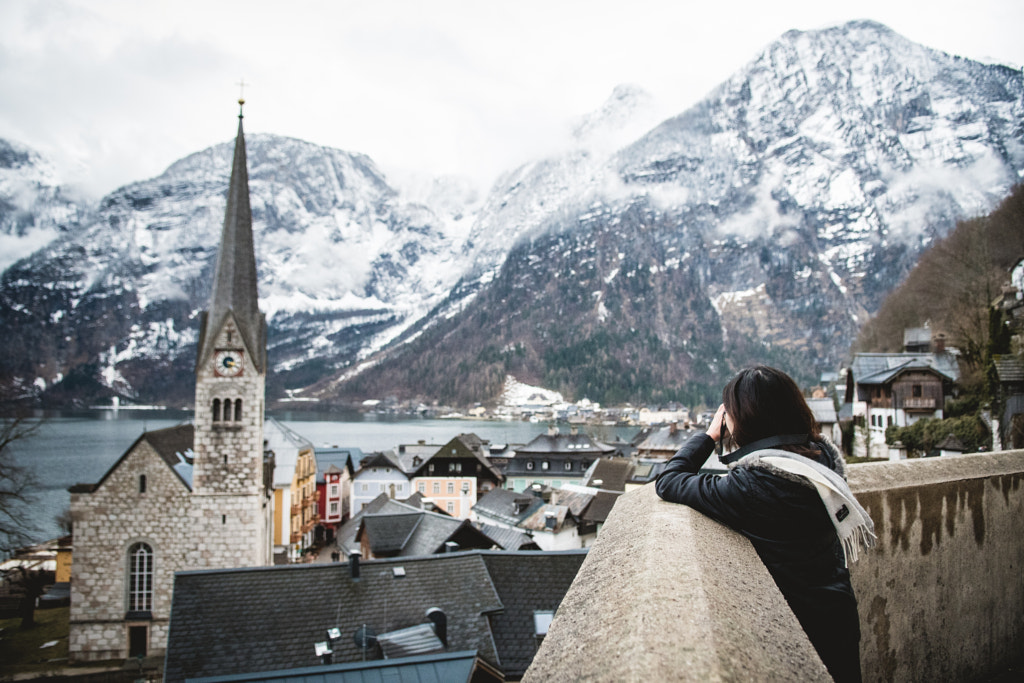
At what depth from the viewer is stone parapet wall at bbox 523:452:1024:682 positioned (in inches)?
54.7

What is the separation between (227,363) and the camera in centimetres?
2328

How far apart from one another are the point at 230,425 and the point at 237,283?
5.38 m

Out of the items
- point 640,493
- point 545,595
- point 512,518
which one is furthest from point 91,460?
point 640,493

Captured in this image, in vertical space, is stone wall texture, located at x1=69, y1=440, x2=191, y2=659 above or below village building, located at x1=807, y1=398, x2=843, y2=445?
below

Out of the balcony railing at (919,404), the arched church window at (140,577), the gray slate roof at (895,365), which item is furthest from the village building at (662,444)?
the arched church window at (140,577)

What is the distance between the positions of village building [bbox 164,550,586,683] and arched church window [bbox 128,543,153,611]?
29.2ft

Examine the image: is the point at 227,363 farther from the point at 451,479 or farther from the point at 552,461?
the point at 552,461

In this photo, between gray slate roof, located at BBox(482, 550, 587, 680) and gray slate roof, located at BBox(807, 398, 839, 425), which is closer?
gray slate roof, located at BBox(482, 550, 587, 680)

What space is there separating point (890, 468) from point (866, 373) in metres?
35.1

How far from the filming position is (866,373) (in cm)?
3519

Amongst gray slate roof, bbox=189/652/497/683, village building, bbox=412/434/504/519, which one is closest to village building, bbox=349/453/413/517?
village building, bbox=412/434/504/519

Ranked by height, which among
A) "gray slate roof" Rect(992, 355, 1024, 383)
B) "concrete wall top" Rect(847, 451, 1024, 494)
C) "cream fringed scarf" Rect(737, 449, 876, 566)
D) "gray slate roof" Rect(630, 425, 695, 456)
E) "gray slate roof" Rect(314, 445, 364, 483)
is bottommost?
"gray slate roof" Rect(314, 445, 364, 483)

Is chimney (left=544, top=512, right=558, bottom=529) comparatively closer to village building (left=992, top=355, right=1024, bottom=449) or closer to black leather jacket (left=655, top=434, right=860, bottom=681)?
village building (left=992, top=355, right=1024, bottom=449)

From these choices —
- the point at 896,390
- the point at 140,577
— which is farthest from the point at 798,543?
the point at 896,390
